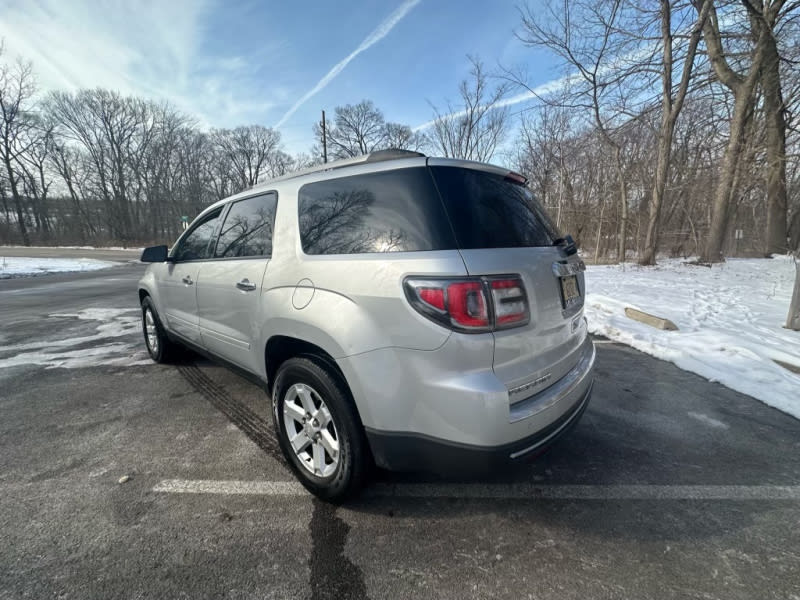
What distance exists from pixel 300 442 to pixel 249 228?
62.8 inches

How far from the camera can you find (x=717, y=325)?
17.7 feet

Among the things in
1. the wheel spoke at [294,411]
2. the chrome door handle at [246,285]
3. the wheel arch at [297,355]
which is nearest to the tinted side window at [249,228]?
the chrome door handle at [246,285]

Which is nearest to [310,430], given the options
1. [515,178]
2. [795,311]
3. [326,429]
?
[326,429]

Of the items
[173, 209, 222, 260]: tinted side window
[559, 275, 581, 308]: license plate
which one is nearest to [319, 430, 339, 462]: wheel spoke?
[559, 275, 581, 308]: license plate

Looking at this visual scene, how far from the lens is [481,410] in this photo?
1515 millimetres

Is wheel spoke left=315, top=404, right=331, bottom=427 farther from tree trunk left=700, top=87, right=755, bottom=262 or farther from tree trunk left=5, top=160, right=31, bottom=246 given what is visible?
tree trunk left=5, top=160, right=31, bottom=246

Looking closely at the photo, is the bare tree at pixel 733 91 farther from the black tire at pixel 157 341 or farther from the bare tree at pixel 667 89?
the black tire at pixel 157 341

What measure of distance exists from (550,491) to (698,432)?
5.19 ft

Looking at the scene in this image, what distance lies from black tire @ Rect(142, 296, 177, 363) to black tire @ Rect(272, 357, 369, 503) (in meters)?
2.67

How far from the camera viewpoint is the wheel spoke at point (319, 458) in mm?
2012

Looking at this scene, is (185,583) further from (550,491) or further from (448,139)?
(448,139)

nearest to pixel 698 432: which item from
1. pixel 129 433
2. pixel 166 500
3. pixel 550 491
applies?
pixel 550 491

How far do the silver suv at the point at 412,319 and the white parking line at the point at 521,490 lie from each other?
0.91ft

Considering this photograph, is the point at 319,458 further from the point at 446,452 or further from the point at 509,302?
the point at 509,302
